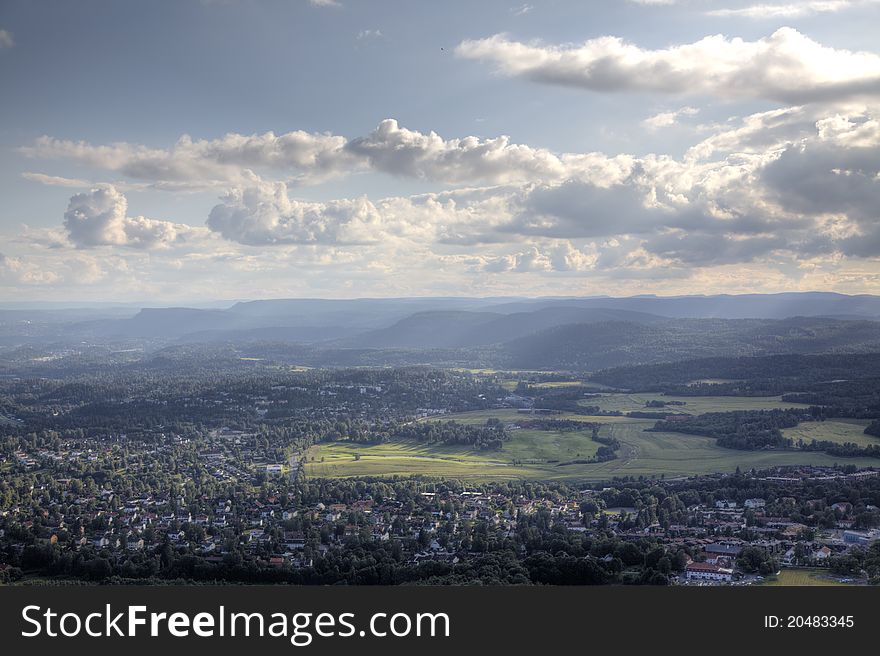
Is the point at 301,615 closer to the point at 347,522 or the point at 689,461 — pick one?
the point at 347,522

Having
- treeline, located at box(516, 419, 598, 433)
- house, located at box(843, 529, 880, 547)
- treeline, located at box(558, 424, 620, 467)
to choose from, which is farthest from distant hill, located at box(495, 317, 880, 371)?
house, located at box(843, 529, 880, 547)

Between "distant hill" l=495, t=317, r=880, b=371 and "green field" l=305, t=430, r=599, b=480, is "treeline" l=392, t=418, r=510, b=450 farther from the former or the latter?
"distant hill" l=495, t=317, r=880, b=371

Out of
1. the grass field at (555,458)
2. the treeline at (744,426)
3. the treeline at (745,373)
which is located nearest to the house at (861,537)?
the grass field at (555,458)

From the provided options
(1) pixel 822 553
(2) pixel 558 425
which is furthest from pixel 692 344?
(1) pixel 822 553

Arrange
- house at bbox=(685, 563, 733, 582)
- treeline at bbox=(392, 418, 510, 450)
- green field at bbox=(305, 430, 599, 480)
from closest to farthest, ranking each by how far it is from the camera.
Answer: house at bbox=(685, 563, 733, 582) → green field at bbox=(305, 430, 599, 480) → treeline at bbox=(392, 418, 510, 450)

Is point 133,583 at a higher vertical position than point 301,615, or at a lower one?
lower

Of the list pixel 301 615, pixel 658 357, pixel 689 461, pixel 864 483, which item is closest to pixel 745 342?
pixel 658 357

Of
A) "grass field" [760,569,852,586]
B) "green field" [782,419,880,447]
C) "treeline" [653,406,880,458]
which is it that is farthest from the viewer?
"green field" [782,419,880,447]
